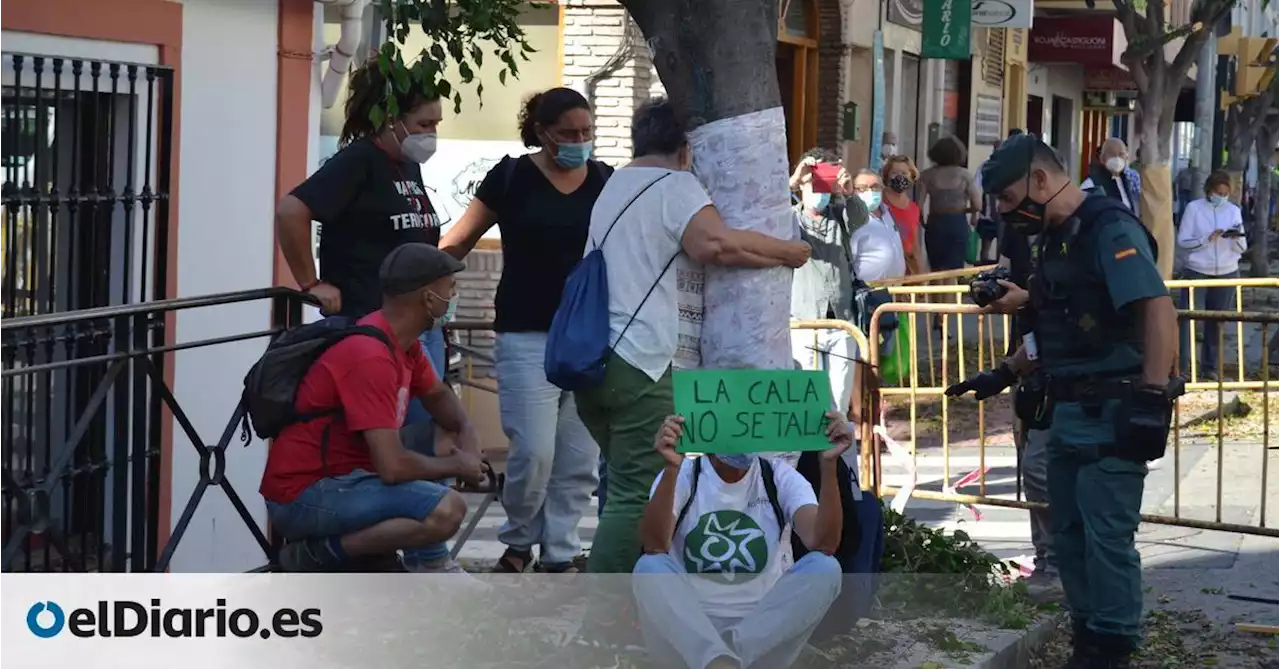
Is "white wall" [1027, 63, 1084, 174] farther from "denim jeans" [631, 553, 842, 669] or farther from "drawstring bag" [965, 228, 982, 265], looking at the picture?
"denim jeans" [631, 553, 842, 669]

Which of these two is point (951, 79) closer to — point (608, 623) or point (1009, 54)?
point (1009, 54)

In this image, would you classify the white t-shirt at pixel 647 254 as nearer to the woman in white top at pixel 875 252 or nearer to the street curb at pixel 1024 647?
the street curb at pixel 1024 647

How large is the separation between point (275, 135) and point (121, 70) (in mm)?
1088

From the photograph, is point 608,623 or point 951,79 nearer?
point 608,623

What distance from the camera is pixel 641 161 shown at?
6.07 meters

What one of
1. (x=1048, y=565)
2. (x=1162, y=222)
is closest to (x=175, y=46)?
(x=1048, y=565)

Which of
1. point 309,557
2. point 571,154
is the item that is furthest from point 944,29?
point 309,557

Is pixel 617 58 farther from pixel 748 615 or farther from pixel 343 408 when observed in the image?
pixel 748 615

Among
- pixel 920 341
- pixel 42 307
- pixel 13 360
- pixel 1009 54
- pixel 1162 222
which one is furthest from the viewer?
pixel 1009 54

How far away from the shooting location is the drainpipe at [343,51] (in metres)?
9.13

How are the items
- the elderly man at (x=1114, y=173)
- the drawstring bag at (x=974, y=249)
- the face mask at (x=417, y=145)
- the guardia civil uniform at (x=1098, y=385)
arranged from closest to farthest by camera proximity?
the guardia civil uniform at (x=1098, y=385) < the face mask at (x=417, y=145) < the elderly man at (x=1114, y=173) < the drawstring bag at (x=974, y=249)

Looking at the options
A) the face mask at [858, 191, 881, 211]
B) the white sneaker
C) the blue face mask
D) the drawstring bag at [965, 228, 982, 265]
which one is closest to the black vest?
the blue face mask

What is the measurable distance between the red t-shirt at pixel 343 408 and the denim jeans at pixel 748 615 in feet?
3.16

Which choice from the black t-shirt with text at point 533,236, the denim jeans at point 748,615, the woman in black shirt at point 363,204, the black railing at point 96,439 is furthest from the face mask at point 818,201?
the denim jeans at point 748,615
